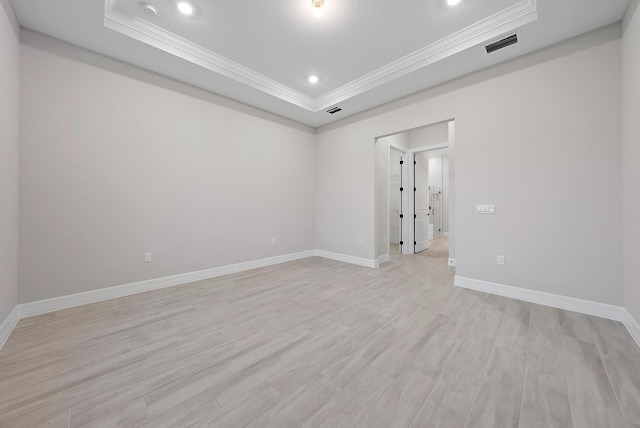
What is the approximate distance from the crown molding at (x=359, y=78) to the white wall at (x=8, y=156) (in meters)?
0.80

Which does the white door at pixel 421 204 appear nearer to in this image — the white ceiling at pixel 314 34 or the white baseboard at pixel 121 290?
A: the white baseboard at pixel 121 290

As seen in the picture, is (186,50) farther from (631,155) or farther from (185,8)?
(631,155)

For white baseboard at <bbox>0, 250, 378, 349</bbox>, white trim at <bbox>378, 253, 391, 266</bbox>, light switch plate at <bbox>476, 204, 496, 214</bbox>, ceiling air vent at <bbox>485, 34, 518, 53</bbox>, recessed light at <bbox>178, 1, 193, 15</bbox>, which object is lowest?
white trim at <bbox>378, 253, 391, 266</bbox>

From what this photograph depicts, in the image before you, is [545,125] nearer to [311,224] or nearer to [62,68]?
[311,224]

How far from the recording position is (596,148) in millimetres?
2504

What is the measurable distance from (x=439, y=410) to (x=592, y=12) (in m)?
3.74

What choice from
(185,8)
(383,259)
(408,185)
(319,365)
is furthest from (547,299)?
(185,8)

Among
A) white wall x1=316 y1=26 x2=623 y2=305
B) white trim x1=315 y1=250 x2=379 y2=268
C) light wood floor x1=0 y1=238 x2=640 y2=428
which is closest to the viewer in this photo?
light wood floor x1=0 y1=238 x2=640 y2=428

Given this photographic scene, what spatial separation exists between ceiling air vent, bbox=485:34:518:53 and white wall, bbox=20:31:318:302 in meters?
3.58

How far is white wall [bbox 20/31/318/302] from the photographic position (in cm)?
257

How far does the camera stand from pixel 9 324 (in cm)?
215

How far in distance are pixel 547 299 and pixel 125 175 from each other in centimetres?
535

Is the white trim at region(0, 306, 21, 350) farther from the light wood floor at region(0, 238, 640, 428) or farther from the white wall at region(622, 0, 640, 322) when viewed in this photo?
the white wall at region(622, 0, 640, 322)

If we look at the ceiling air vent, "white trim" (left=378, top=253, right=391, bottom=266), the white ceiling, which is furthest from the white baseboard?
the ceiling air vent
